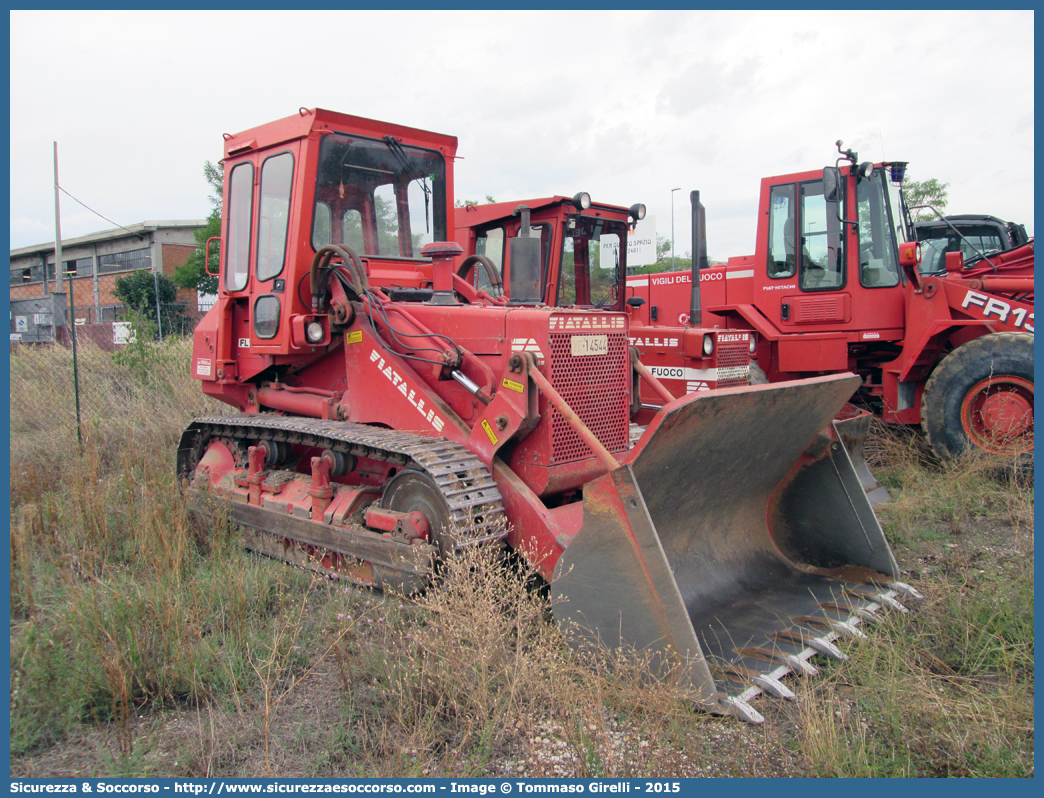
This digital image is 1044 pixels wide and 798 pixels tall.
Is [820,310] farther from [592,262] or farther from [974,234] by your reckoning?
[974,234]

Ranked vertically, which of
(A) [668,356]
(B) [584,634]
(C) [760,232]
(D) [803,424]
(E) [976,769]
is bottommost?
(E) [976,769]

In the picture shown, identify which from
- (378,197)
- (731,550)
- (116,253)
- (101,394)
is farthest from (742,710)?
(116,253)

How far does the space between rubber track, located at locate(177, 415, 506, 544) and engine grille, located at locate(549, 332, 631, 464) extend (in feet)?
1.60

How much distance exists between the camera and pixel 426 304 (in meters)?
4.79

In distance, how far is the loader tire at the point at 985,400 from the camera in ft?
21.1

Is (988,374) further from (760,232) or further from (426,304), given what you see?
(426,304)

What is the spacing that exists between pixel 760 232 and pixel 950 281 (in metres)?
2.04

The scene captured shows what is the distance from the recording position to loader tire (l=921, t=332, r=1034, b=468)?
6.42 meters

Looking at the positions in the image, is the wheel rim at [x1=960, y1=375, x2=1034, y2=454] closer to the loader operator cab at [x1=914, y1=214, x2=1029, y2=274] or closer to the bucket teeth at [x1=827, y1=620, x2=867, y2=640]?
the bucket teeth at [x1=827, y1=620, x2=867, y2=640]

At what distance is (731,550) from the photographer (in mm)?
4227

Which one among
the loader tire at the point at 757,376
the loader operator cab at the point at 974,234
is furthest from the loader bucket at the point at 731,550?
the loader operator cab at the point at 974,234

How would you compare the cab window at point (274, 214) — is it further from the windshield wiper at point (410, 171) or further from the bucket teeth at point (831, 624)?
the bucket teeth at point (831, 624)

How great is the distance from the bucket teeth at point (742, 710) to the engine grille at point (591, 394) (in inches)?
62.1

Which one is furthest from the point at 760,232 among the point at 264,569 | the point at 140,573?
the point at 140,573
